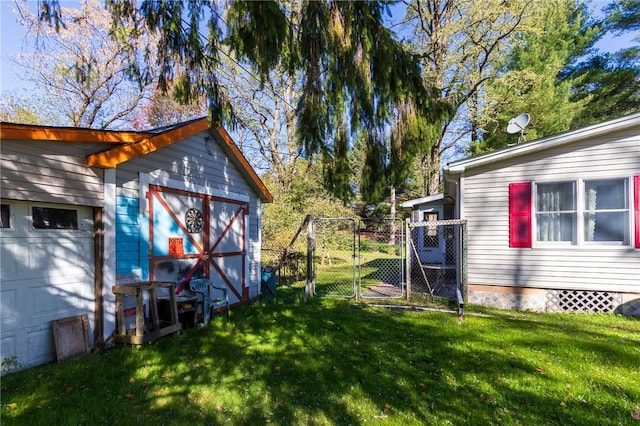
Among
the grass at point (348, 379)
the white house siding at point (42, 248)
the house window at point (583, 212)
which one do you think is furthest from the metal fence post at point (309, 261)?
the house window at point (583, 212)

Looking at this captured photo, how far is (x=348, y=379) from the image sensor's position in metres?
3.71

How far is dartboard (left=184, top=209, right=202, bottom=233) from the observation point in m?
6.25

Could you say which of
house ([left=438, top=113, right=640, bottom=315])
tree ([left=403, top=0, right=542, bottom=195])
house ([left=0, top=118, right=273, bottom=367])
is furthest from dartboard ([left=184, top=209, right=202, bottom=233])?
tree ([left=403, top=0, right=542, bottom=195])

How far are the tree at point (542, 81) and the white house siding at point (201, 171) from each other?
12.2m

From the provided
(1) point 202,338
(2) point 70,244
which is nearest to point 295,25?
(2) point 70,244

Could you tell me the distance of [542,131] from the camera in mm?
16062

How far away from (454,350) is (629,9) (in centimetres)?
2147

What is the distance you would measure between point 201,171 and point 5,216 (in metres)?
3.25

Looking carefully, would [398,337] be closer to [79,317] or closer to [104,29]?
[79,317]

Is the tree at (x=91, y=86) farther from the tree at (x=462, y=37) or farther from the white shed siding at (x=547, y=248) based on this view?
the tree at (x=462, y=37)

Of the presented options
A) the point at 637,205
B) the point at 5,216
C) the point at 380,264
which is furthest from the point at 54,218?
the point at 380,264

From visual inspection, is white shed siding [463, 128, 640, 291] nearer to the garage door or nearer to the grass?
the grass

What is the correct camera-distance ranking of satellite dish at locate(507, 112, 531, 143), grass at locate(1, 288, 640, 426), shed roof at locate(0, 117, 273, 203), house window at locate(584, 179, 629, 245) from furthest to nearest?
satellite dish at locate(507, 112, 531, 143), house window at locate(584, 179, 629, 245), shed roof at locate(0, 117, 273, 203), grass at locate(1, 288, 640, 426)

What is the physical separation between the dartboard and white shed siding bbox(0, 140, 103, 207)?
1.70 metres
